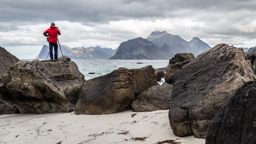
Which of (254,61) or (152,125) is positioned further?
(254,61)

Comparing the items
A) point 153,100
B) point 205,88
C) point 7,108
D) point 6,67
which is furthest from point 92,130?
point 6,67

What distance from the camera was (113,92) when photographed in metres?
8.17

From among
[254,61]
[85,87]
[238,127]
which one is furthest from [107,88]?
[254,61]

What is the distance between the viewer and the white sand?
17.3ft

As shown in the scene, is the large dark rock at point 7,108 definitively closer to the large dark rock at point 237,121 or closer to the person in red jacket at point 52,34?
the person in red jacket at point 52,34

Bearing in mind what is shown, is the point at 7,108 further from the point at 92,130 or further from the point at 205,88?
the point at 205,88

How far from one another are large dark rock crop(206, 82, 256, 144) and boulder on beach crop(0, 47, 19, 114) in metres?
9.53

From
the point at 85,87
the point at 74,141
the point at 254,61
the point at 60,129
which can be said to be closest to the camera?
the point at 74,141

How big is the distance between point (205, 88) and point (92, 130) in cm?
312

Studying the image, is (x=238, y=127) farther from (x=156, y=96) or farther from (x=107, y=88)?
(x=107, y=88)

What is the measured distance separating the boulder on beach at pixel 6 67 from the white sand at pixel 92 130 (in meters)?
2.21

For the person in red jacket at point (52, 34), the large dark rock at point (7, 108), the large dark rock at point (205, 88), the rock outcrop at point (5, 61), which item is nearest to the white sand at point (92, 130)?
the large dark rock at point (205, 88)

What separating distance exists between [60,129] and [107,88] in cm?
210

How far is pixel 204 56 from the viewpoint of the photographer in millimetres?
6145
